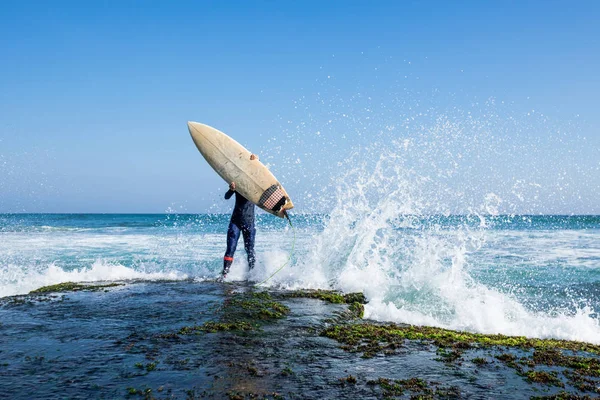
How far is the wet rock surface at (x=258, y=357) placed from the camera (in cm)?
380

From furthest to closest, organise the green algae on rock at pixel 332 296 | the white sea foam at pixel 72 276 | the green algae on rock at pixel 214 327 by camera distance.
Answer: the white sea foam at pixel 72 276 → the green algae on rock at pixel 332 296 → the green algae on rock at pixel 214 327

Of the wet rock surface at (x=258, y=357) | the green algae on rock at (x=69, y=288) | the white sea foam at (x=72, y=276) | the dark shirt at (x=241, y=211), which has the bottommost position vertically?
the white sea foam at (x=72, y=276)

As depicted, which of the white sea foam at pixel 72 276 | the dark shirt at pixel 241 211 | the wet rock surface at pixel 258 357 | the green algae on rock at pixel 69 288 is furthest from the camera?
the white sea foam at pixel 72 276

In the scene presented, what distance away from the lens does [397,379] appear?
4055mm

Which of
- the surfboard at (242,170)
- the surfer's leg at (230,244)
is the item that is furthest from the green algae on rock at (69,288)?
the surfboard at (242,170)

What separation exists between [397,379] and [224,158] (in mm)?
8555

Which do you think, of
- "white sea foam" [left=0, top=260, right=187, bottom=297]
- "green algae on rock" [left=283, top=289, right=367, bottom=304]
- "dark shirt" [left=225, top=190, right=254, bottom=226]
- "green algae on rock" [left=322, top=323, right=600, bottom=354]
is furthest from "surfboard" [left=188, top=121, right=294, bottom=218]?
"green algae on rock" [left=322, top=323, right=600, bottom=354]

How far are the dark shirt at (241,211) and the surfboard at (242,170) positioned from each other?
0.16m

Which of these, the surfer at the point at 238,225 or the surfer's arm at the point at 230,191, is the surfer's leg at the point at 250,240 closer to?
the surfer at the point at 238,225

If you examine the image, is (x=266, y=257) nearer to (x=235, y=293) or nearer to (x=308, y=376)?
(x=235, y=293)

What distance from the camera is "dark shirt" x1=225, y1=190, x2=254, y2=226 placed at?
34.4 ft

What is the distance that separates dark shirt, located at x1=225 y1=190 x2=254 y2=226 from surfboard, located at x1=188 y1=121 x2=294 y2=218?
16cm

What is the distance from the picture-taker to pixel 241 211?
415 inches

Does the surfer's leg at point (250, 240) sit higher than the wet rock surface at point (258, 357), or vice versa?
the surfer's leg at point (250, 240)
